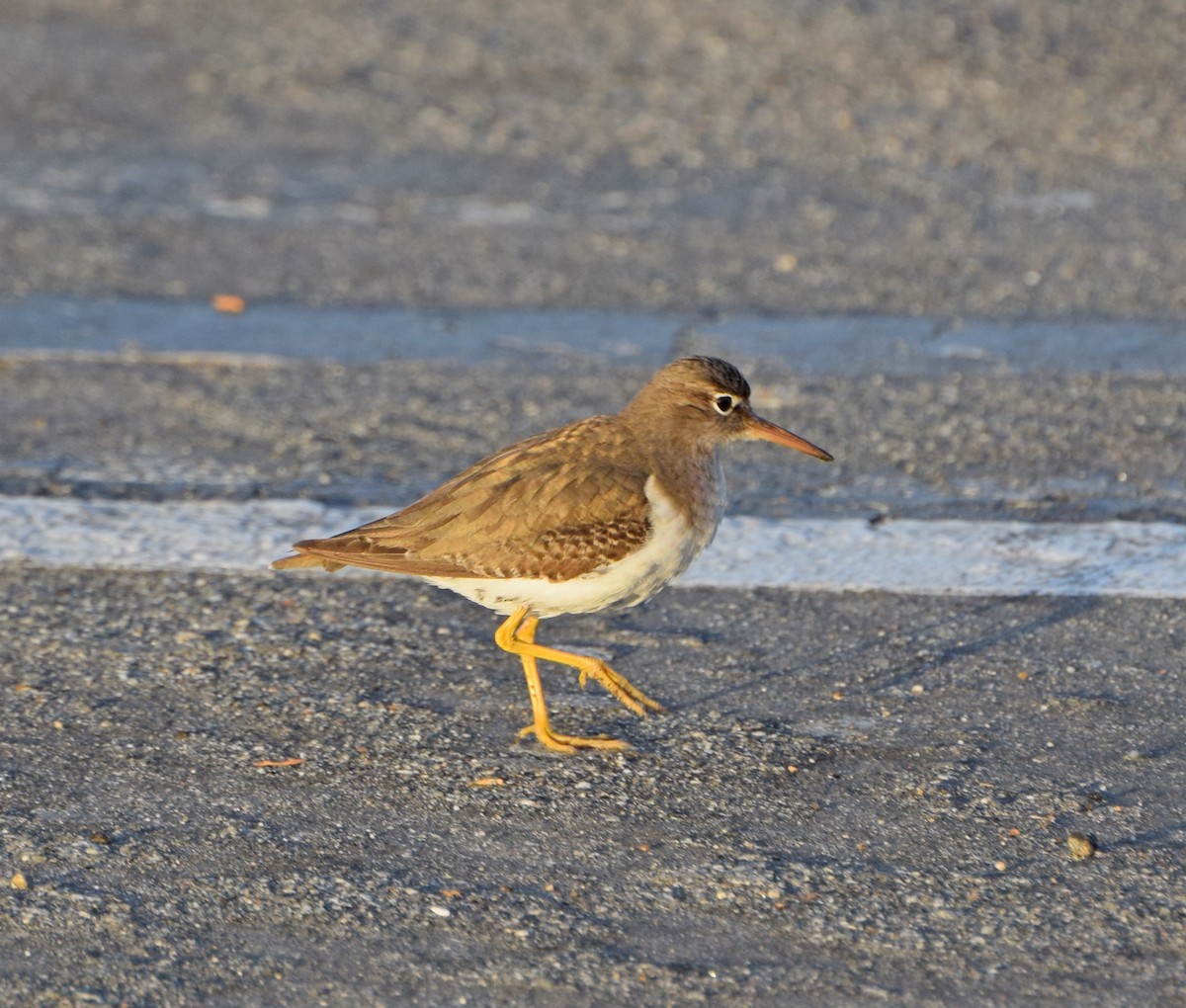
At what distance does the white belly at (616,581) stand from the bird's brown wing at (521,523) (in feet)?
0.10

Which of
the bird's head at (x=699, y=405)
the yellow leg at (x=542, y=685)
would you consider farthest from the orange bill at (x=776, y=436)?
the yellow leg at (x=542, y=685)

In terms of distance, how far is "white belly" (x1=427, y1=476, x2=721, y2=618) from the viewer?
16.4ft

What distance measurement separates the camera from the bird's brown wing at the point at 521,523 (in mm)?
5035

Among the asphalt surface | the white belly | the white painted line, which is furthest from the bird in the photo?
the asphalt surface

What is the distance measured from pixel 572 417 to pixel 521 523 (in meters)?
2.58

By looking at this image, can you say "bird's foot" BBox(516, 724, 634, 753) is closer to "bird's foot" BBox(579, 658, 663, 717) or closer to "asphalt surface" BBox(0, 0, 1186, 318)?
"bird's foot" BBox(579, 658, 663, 717)

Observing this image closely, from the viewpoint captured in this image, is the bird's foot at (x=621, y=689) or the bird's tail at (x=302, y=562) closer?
the bird's foot at (x=621, y=689)

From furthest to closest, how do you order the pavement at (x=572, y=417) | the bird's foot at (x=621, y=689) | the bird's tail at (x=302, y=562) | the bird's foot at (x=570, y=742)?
the bird's tail at (x=302, y=562) < the bird's foot at (x=621, y=689) < the bird's foot at (x=570, y=742) < the pavement at (x=572, y=417)

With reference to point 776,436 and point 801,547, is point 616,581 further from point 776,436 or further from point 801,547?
point 801,547

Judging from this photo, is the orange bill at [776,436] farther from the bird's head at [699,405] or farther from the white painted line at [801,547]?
the white painted line at [801,547]

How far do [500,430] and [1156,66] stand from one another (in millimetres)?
6931

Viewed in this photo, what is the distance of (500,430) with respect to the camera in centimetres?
745

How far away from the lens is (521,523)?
16.7 feet

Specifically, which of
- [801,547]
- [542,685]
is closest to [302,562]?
[542,685]
